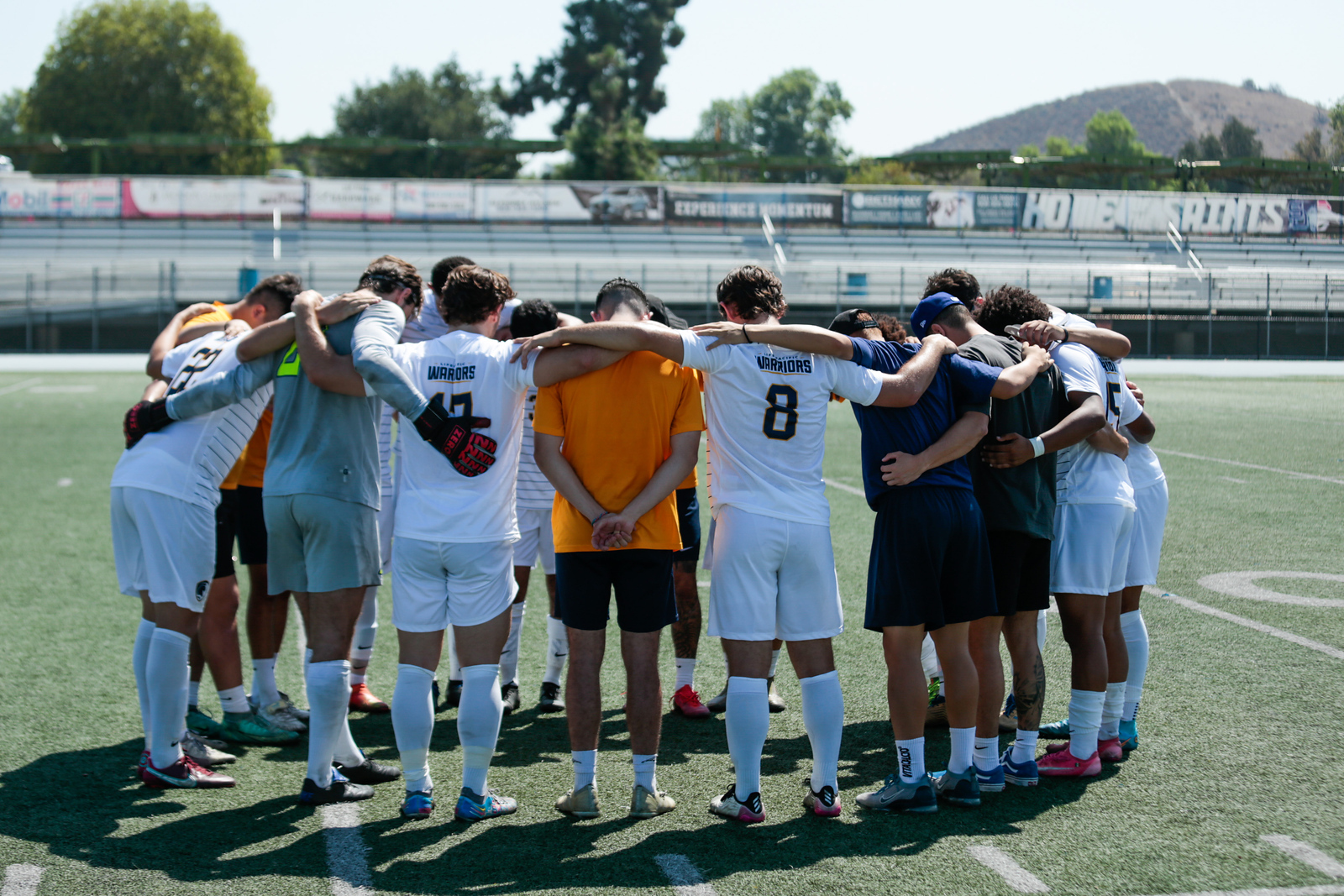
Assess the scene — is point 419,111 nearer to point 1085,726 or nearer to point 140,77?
point 140,77

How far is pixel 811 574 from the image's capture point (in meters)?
3.91

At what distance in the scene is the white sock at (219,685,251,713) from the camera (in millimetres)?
4867

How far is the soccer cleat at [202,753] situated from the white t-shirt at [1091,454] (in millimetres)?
3549

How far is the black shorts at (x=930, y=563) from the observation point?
3910 millimetres

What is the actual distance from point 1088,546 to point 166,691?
3.61 metres

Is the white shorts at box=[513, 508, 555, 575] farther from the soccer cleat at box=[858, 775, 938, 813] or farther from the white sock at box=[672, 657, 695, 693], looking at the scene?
the soccer cleat at box=[858, 775, 938, 813]

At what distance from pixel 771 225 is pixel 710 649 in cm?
3737

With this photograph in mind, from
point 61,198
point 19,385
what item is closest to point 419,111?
point 61,198

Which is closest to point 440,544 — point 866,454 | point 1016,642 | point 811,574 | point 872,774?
point 811,574

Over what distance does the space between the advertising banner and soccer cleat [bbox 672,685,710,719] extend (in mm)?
40773

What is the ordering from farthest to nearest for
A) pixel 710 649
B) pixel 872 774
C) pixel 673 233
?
pixel 673 233, pixel 710 649, pixel 872 774

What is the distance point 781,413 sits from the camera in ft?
12.8

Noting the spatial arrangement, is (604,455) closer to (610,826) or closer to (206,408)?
(610,826)

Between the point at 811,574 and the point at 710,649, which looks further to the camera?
the point at 710,649
